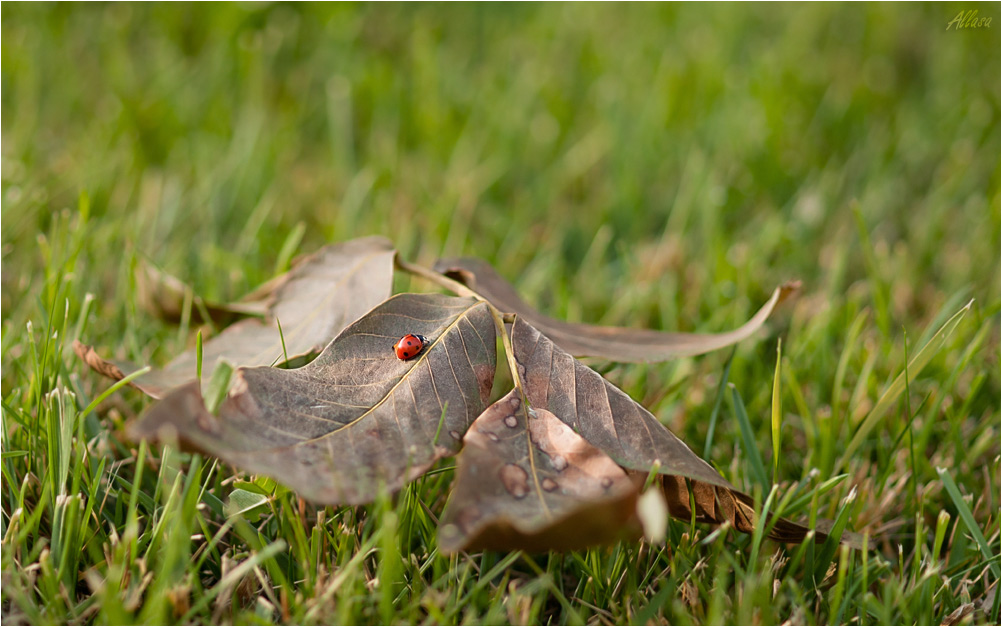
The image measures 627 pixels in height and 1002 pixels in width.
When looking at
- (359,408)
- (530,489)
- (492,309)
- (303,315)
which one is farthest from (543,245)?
(530,489)

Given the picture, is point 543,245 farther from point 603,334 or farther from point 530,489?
point 530,489

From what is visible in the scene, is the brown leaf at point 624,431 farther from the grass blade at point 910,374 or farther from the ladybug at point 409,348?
the grass blade at point 910,374

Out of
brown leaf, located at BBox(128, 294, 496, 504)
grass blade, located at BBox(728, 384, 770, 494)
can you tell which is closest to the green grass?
grass blade, located at BBox(728, 384, 770, 494)

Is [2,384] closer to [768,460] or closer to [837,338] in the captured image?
[768,460]

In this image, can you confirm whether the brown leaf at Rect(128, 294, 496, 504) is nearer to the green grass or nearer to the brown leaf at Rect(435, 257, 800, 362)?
the green grass

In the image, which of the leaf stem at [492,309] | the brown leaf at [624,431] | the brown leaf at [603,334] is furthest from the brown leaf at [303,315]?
the brown leaf at [624,431]
